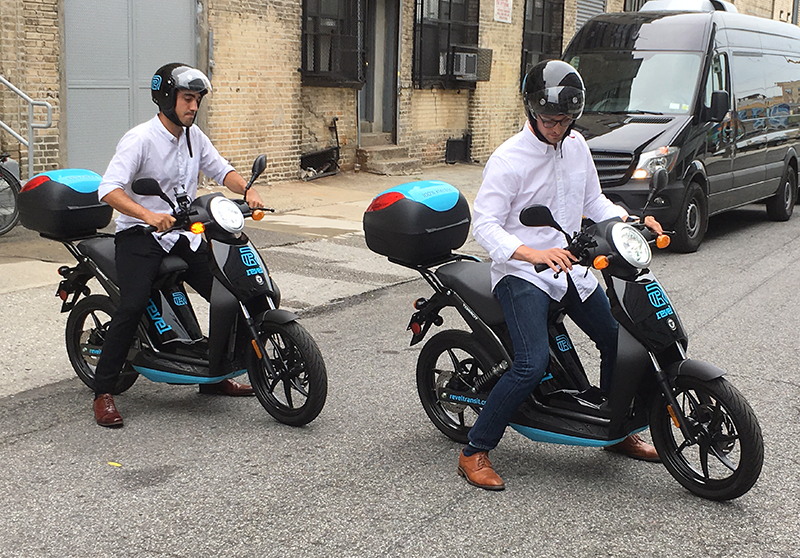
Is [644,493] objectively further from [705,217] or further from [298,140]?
[298,140]

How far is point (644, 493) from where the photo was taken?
4246 millimetres

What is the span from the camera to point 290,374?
490 cm

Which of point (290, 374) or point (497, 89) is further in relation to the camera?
point (497, 89)

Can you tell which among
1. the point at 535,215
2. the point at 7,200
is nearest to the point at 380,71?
the point at 7,200

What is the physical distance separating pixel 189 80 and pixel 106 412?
5.76ft

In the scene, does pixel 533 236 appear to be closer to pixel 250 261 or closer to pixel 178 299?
pixel 250 261

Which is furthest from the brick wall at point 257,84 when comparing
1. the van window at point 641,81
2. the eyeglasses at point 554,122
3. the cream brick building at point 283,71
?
the eyeglasses at point 554,122

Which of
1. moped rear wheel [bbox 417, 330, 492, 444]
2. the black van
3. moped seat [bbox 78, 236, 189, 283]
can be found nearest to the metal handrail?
moped seat [bbox 78, 236, 189, 283]

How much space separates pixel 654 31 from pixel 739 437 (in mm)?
8381

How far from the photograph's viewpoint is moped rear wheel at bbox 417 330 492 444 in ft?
15.1

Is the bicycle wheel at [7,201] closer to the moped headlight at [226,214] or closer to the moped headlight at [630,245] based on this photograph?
the moped headlight at [226,214]

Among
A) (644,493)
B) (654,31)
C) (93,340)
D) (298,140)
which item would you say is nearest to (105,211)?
(93,340)

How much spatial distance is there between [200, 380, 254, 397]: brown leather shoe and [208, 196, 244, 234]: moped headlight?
1.13 m

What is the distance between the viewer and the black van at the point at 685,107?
10.2 meters
